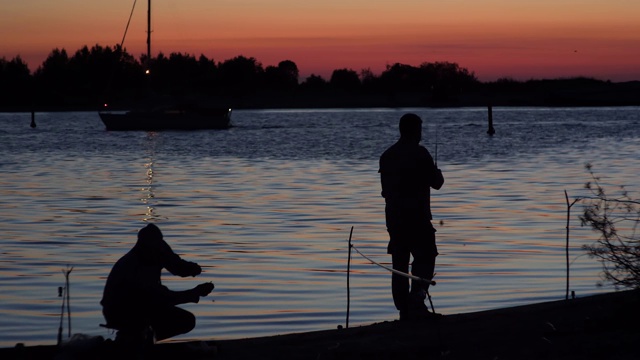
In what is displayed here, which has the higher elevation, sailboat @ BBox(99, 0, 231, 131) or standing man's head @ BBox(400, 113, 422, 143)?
standing man's head @ BBox(400, 113, 422, 143)

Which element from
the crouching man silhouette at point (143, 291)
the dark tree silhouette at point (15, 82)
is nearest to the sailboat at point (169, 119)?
the crouching man silhouette at point (143, 291)

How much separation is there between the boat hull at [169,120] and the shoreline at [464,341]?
7149 cm

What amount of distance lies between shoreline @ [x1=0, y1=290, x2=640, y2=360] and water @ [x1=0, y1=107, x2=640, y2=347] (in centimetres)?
247

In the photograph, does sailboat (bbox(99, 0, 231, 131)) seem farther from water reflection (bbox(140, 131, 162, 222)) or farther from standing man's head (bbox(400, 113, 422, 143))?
standing man's head (bbox(400, 113, 422, 143))

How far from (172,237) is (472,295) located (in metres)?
8.07

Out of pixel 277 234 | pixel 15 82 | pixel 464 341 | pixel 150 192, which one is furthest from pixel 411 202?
pixel 15 82

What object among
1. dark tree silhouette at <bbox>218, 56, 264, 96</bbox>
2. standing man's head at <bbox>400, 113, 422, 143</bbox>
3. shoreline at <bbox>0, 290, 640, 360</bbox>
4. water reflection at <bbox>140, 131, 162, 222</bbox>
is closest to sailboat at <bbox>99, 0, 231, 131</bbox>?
water reflection at <bbox>140, 131, 162, 222</bbox>

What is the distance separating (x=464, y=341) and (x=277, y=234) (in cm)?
1193

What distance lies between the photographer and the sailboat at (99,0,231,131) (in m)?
81.1

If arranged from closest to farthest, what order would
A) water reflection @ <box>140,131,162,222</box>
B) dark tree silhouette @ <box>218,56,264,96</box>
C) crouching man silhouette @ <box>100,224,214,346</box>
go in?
crouching man silhouette @ <box>100,224,214,346</box>
water reflection @ <box>140,131,162,222</box>
dark tree silhouette @ <box>218,56,264,96</box>

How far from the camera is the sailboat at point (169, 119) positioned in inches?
3191

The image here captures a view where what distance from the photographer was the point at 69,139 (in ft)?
255

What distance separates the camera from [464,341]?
9.62m

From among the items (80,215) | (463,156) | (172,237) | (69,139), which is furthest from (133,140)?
(172,237)
